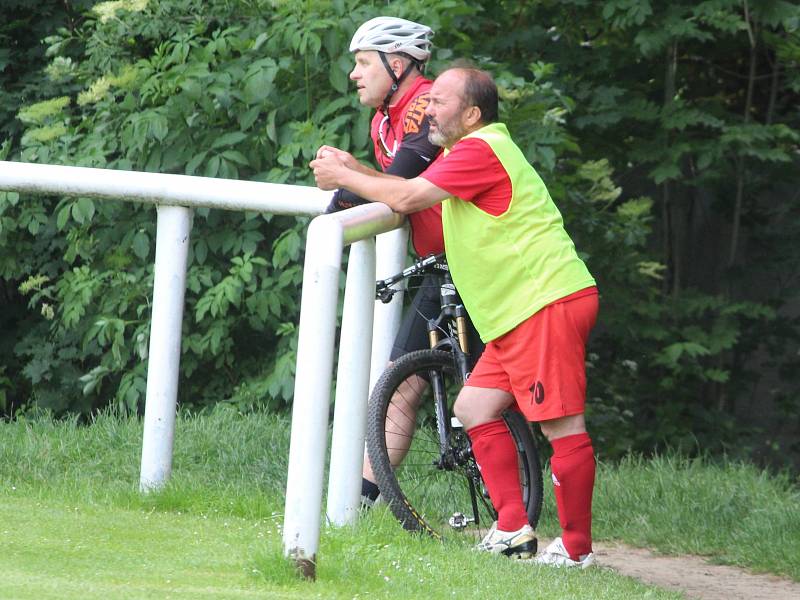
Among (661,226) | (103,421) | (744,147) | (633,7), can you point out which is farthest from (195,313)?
(661,226)

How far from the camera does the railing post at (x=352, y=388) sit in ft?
12.8

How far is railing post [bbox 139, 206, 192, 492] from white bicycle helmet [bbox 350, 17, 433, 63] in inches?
32.9

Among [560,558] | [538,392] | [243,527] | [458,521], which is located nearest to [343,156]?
[538,392]

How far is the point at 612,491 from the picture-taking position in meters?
5.62

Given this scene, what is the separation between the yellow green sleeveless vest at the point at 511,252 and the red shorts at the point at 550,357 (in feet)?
0.13

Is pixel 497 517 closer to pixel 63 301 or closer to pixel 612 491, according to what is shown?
pixel 612 491

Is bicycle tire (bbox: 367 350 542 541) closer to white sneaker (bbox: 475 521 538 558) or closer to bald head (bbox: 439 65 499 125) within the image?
white sneaker (bbox: 475 521 538 558)

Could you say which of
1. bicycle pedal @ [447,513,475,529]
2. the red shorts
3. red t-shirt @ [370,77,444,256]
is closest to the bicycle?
bicycle pedal @ [447,513,475,529]

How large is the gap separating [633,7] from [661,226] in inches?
99.2

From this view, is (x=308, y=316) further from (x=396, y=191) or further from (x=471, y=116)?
(x=471, y=116)

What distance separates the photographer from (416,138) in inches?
171

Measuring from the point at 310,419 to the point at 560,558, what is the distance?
131 centimetres

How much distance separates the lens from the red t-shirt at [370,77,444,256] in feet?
14.2

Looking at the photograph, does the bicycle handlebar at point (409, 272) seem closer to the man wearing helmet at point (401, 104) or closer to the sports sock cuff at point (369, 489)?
the man wearing helmet at point (401, 104)
